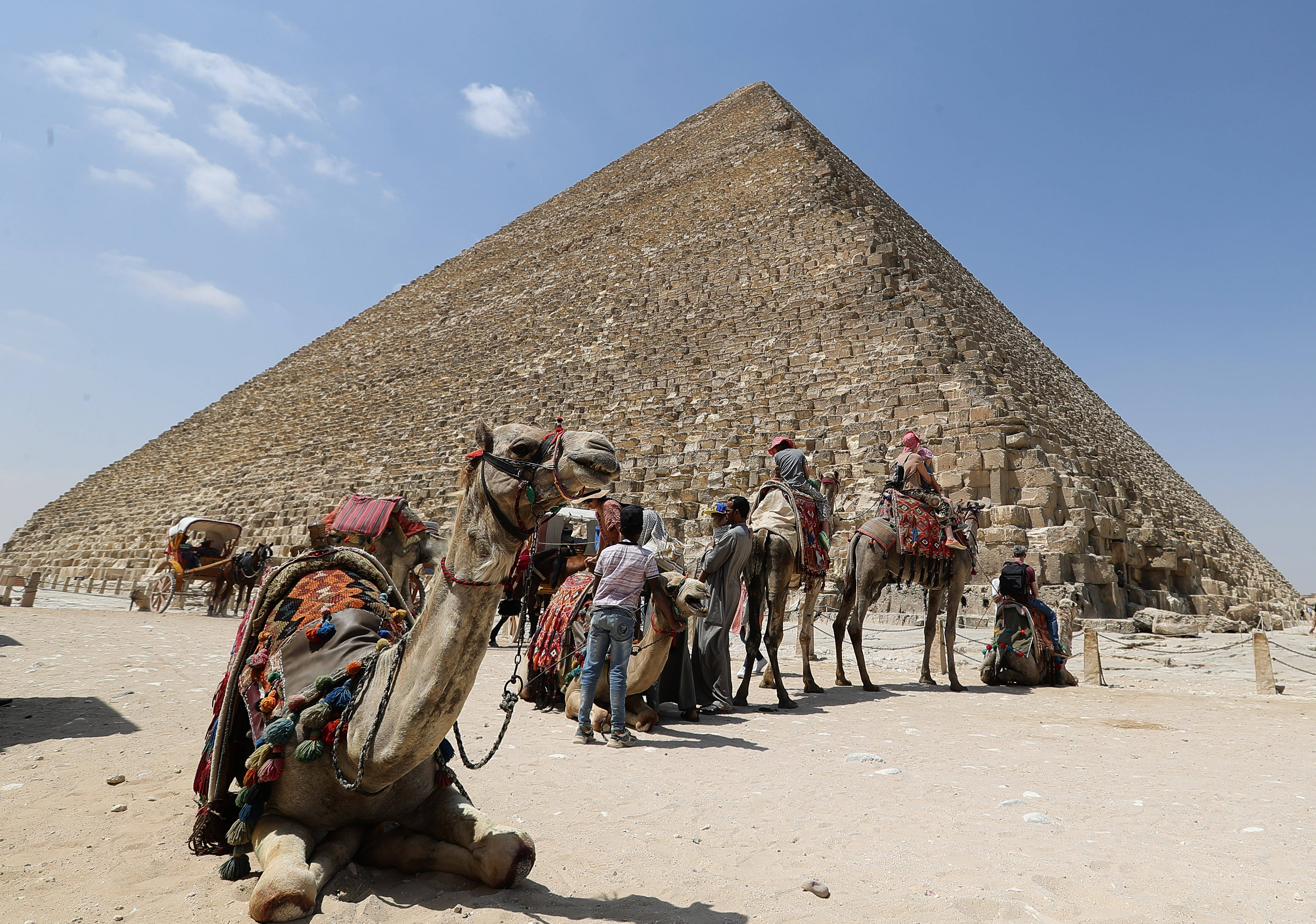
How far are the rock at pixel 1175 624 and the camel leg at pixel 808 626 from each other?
7.16 metres

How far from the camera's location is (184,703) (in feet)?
→ 14.9

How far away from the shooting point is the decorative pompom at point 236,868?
190 centimetres

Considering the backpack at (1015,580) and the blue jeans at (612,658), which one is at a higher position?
the backpack at (1015,580)

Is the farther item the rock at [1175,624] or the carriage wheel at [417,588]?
the rock at [1175,624]

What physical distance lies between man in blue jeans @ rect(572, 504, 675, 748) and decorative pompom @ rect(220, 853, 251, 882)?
206cm

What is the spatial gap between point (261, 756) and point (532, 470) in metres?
1.02

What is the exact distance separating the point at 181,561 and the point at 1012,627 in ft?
49.2

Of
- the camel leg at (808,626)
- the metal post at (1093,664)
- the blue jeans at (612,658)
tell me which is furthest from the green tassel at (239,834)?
the metal post at (1093,664)

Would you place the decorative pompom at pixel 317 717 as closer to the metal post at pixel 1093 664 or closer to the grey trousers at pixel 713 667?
the grey trousers at pixel 713 667

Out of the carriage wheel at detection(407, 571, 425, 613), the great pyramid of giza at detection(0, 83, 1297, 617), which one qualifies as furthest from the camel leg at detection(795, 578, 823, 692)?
the great pyramid of giza at detection(0, 83, 1297, 617)

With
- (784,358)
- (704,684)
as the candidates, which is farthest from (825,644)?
(784,358)

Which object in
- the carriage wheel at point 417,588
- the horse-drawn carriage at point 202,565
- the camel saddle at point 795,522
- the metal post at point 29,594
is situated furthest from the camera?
the horse-drawn carriage at point 202,565

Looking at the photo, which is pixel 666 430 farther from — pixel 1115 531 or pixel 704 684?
pixel 704 684

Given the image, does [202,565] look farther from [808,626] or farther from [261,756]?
[261,756]
